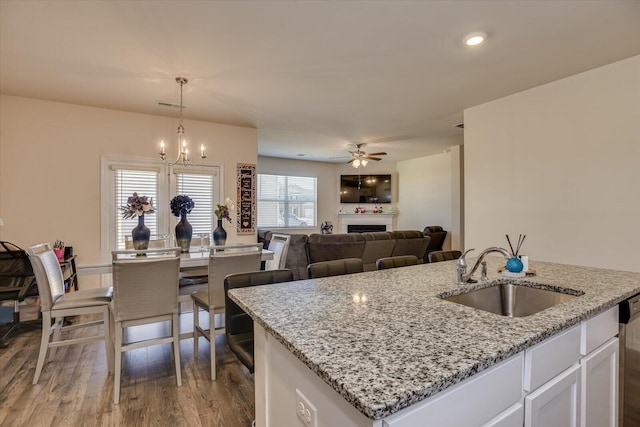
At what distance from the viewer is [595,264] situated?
2.99 meters

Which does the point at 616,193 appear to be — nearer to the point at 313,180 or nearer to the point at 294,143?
the point at 294,143

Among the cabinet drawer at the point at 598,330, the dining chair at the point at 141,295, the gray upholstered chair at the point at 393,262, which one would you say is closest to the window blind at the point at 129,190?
the dining chair at the point at 141,295

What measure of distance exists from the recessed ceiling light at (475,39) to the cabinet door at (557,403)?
89.4 inches

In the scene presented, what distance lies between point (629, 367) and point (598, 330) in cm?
45

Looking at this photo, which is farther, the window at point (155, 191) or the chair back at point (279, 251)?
the window at point (155, 191)

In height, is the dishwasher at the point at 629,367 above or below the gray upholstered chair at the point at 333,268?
below

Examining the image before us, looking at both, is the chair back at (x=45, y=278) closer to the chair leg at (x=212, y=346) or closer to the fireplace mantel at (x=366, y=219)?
the chair leg at (x=212, y=346)

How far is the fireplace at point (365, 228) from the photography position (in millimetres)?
8664

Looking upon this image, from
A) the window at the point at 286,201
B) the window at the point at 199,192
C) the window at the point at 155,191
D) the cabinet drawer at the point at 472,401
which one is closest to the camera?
the cabinet drawer at the point at 472,401

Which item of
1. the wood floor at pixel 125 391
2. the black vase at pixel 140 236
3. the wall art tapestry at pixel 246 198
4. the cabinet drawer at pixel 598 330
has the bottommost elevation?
the wood floor at pixel 125 391

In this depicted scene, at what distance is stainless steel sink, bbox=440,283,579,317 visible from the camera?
5.49ft

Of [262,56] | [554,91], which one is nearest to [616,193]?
[554,91]

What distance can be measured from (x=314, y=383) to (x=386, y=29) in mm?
2367

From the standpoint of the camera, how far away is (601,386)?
1408 millimetres
